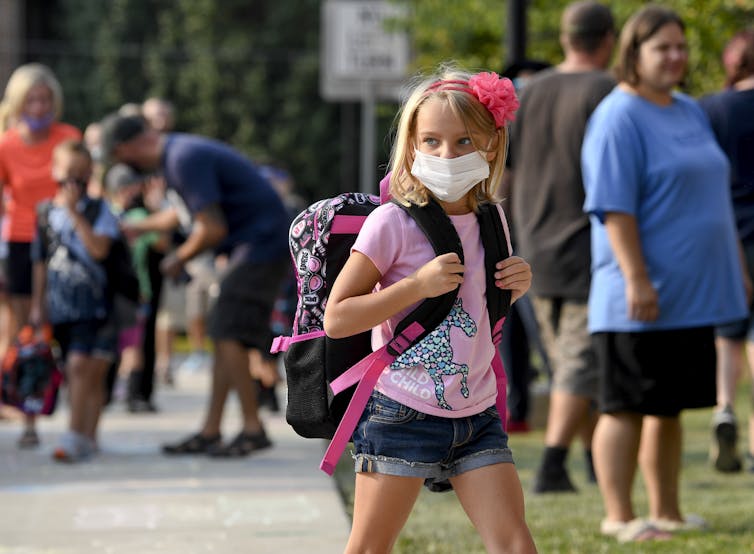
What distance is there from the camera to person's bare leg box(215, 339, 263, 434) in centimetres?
826

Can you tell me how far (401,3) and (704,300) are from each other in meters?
8.87

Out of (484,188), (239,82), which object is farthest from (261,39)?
(484,188)

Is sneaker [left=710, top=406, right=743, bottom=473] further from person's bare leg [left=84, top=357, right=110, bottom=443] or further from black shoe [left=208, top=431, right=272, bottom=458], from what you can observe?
person's bare leg [left=84, top=357, right=110, bottom=443]

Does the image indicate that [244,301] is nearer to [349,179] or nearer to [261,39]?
[349,179]

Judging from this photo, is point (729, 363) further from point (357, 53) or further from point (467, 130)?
point (357, 53)

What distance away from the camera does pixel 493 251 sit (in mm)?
3902

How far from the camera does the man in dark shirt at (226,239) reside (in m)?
8.09

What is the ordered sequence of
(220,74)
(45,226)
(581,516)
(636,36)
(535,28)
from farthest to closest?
(220,74), (535,28), (45,226), (581,516), (636,36)

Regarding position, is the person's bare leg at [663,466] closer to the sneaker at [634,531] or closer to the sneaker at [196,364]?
the sneaker at [634,531]

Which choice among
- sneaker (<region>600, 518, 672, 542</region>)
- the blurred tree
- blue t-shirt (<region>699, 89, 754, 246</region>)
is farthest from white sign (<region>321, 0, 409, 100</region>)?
sneaker (<region>600, 518, 672, 542</region>)

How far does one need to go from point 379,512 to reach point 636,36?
2705 millimetres

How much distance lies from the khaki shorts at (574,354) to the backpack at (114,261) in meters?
2.64

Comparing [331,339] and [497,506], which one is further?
[331,339]

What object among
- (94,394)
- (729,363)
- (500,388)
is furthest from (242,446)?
(500,388)
